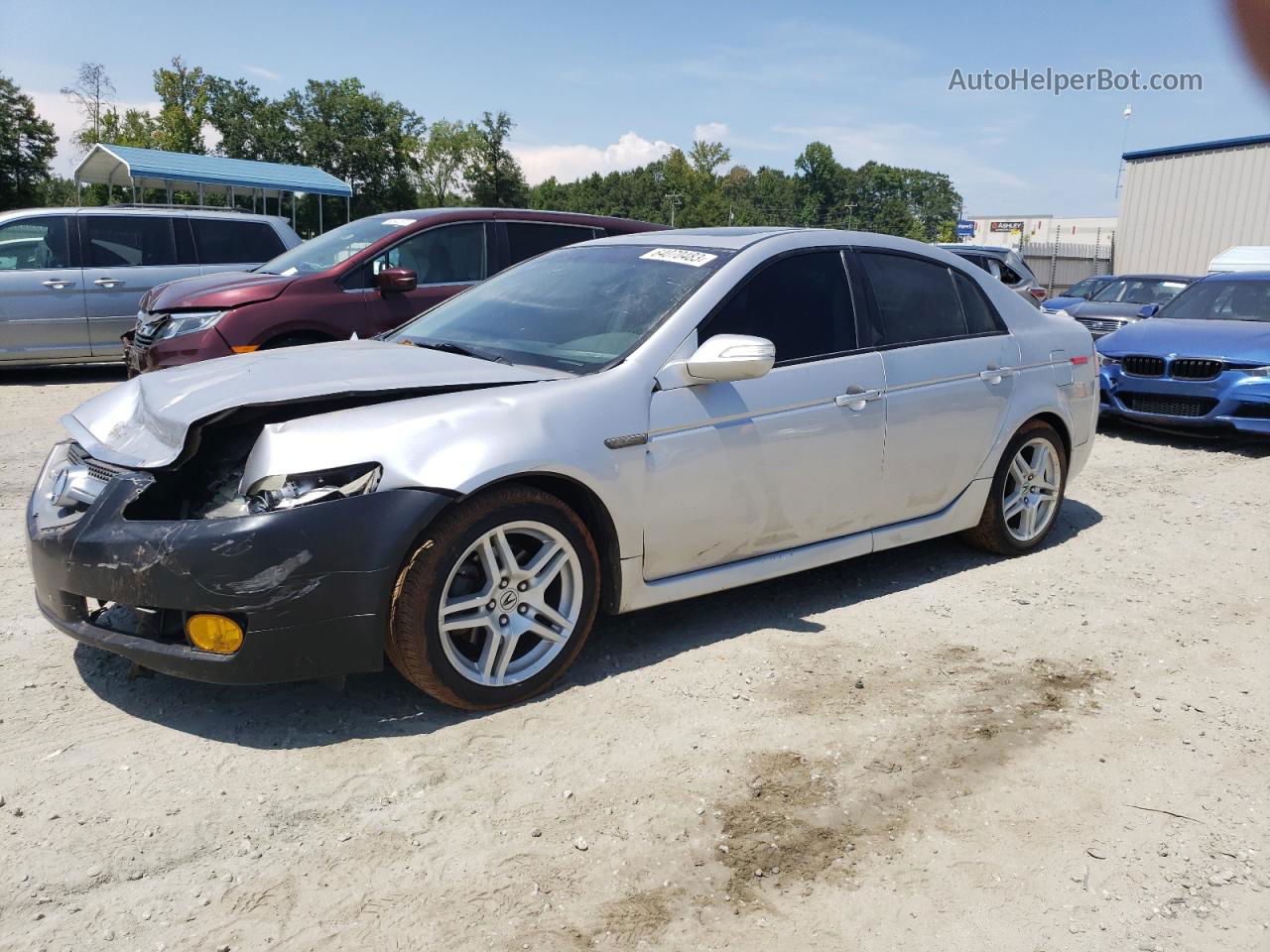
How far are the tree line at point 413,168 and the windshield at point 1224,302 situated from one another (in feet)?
154

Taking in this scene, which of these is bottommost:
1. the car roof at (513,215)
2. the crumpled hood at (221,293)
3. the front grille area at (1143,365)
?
the front grille area at (1143,365)

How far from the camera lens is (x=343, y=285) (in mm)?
→ 7828

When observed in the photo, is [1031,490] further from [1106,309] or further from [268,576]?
[1106,309]

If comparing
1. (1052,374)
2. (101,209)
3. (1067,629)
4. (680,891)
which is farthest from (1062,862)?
(101,209)

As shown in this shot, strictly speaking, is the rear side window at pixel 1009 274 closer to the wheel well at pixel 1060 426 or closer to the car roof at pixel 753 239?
the wheel well at pixel 1060 426

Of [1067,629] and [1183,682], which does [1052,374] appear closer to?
[1067,629]

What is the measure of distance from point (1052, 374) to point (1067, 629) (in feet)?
5.05

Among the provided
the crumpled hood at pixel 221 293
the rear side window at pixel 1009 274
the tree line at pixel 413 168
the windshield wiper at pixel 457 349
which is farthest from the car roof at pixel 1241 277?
the tree line at pixel 413 168

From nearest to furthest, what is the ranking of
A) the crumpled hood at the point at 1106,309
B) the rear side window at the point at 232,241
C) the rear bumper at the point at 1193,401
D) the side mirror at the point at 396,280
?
the side mirror at the point at 396,280 → the rear bumper at the point at 1193,401 → the rear side window at the point at 232,241 → the crumpled hood at the point at 1106,309

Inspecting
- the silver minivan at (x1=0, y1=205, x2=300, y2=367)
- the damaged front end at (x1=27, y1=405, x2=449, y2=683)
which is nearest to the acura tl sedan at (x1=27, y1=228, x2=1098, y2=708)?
the damaged front end at (x1=27, y1=405, x2=449, y2=683)

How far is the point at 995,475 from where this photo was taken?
516 cm

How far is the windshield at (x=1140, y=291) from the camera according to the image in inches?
579

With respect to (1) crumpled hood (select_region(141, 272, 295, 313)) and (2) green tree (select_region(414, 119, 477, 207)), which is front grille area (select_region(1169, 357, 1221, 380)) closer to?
(1) crumpled hood (select_region(141, 272, 295, 313))

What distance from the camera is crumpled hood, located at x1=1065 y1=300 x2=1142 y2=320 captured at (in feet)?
45.6
